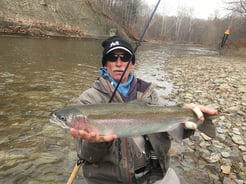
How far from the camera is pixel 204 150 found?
5.23 m

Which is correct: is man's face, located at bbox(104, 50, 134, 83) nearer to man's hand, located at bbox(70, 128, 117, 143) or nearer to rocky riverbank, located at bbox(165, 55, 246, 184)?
man's hand, located at bbox(70, 128, 117, 143)

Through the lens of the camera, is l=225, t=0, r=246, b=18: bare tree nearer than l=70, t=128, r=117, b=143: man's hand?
No

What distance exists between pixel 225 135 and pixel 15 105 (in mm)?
5492

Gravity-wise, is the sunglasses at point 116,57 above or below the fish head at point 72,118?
above

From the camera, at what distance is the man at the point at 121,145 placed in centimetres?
272

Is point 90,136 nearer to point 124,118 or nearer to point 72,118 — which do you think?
point 72,118

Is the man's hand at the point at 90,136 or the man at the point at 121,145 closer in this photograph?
the man's hand at the point at 90,136

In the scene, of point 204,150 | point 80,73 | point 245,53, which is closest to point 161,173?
point 204,150

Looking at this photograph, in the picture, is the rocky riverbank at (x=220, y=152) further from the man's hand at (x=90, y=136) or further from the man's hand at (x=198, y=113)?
the man's hand at (x=90, y=136)

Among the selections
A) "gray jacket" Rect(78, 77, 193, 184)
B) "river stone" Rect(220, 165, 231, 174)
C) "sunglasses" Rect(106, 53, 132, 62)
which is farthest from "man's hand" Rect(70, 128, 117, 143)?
"river stone" Rect(220, 165, 231, 174)

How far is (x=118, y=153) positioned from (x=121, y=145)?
89 millimetres

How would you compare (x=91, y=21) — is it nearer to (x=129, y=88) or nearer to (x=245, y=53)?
(x=245, y=53)

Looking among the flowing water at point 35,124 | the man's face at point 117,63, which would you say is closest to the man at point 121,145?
the man's face at point 117,63

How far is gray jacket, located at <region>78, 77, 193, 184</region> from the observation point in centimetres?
269
